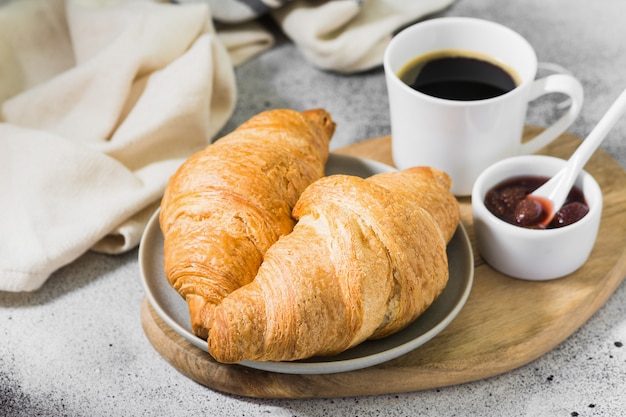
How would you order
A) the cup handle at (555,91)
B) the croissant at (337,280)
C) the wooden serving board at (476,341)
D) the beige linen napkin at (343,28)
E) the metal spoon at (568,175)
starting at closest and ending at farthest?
1. the croissant at (337,280)
2. the wooden serving board at (476,341)
3. the metal spoon at (568,175)
4. the cup handle at (555,91)
5. the beige linen napkin at (343,28)

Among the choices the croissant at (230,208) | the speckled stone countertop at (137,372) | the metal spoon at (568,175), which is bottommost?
the speckled stone countertop at (137,372)

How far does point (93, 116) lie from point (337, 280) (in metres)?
0.76

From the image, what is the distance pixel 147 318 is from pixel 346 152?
1.62 feet

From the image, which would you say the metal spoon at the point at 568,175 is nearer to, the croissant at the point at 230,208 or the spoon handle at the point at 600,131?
the spoon handle at the point at 600,131

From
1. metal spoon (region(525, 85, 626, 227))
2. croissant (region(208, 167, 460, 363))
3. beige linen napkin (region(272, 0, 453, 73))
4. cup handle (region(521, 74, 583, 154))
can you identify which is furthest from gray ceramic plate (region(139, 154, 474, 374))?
beige linen napkin (region(272, 0, 453, 73))

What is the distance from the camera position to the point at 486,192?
50.0 inches

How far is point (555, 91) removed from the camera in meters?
1.38

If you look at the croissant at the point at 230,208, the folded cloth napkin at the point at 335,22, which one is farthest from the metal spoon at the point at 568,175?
the folded cloth napkin at the point at 335,22

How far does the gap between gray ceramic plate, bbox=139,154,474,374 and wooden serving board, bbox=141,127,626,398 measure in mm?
36

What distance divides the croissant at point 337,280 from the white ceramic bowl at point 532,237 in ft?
0.43

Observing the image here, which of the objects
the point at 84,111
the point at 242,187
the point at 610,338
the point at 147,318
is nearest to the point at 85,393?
the point at 147,318

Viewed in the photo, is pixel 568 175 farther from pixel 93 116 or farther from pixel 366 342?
pixel 93 116

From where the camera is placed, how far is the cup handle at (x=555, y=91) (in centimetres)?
136

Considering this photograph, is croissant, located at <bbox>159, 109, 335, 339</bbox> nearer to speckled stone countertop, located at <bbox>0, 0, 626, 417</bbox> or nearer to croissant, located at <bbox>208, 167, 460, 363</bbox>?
croissant, located at <bbox>208, 167, 460, 363</bbox>
